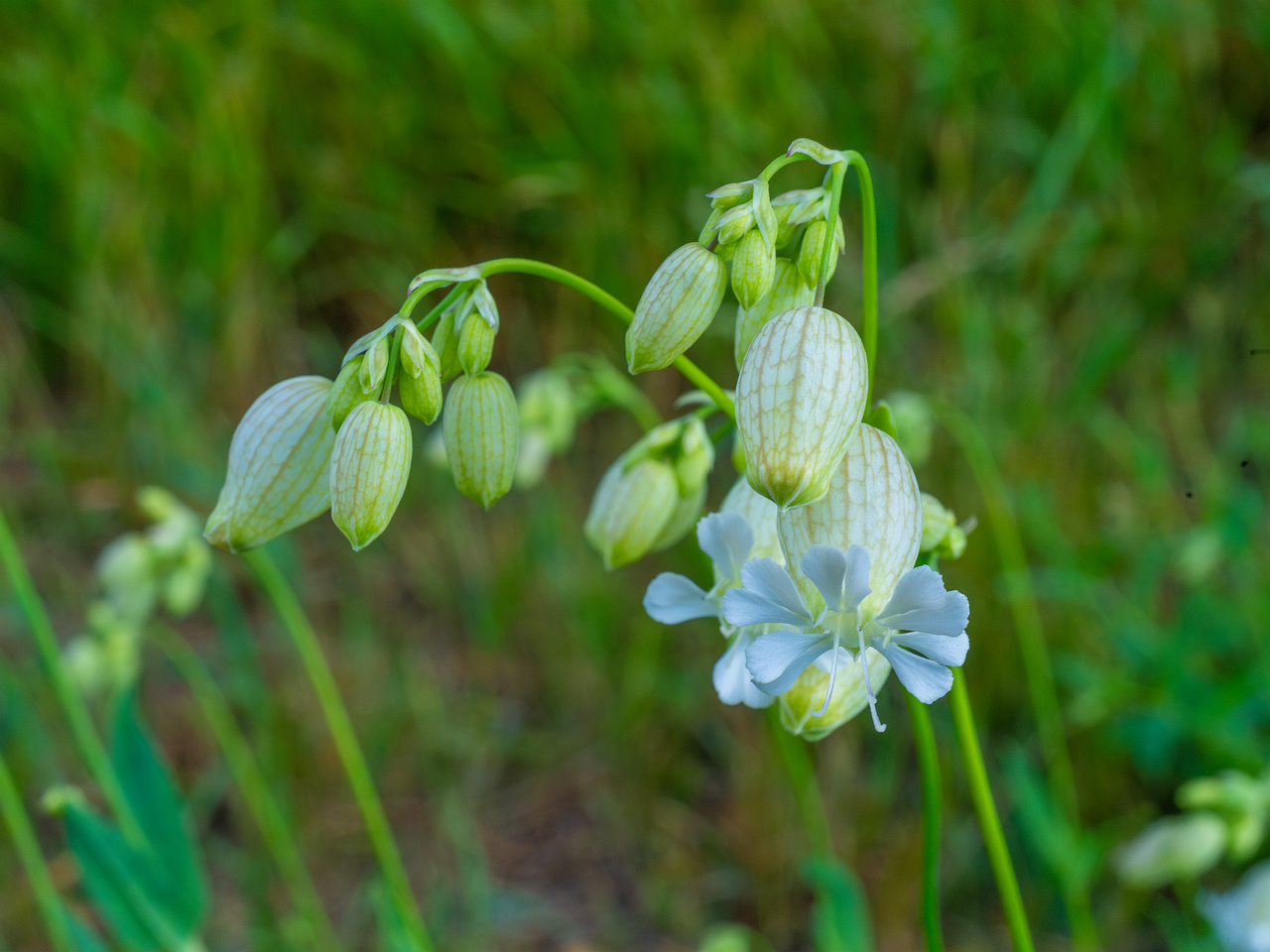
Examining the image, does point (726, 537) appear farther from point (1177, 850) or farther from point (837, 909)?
point (1177, 850)

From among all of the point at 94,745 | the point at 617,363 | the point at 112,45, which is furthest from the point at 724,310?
the point at 112,45

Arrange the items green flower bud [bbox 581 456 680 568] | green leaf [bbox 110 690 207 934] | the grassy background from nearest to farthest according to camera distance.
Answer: green flower bud [bbox 581 456 680 568] → green leaf [bbox 110 690 207 934] → the grassy background

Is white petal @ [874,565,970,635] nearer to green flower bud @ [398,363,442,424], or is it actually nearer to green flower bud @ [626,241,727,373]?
green flower bud @ [626,241,727,373]

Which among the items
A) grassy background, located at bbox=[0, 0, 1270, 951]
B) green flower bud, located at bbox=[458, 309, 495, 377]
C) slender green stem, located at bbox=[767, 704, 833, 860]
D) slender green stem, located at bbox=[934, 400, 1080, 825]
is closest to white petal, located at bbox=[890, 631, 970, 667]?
green flower bud, located at bbox=[458, 309, 495, 377]

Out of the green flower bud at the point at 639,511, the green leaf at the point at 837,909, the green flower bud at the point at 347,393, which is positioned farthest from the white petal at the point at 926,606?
the green leaf at the point at 837,909

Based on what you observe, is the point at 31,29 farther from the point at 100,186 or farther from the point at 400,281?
the point at 400,281

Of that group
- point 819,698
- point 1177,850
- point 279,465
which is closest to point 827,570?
point 819,698
